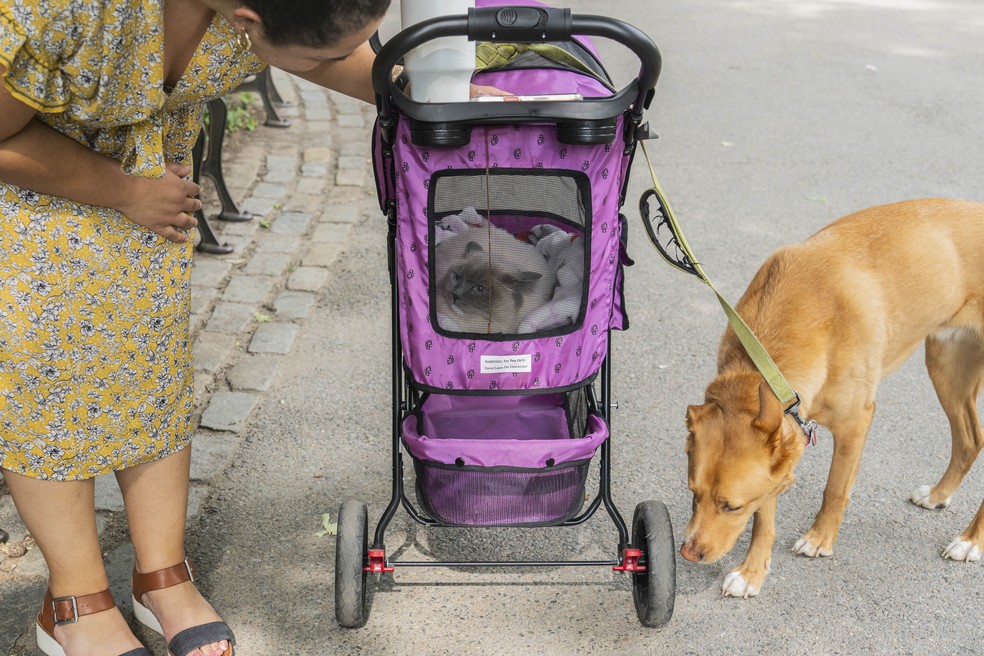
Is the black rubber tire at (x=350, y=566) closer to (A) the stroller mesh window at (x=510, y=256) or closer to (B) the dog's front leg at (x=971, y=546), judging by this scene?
(A) the stroller mesh window at (x=510, y=256)

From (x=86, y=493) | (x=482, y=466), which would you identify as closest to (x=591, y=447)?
(x=482, y=466)

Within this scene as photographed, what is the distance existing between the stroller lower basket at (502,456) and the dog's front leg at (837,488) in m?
0.89

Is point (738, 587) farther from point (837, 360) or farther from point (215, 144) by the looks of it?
point (215, 144)

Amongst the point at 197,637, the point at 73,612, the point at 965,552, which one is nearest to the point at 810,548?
the point at 965,552

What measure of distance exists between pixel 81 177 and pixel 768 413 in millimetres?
1824

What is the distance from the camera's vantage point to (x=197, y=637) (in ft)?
8.70

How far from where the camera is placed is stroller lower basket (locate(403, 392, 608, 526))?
2.69 metres

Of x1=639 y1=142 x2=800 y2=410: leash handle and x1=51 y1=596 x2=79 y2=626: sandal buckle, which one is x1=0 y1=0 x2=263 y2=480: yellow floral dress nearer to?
x1=51 y1=596 x2=79 y2=626: sandal buckle

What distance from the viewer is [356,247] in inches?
217

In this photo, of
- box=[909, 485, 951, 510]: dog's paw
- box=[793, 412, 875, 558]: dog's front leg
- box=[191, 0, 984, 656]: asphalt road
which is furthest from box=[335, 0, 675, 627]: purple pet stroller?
box=[909, 485, 951, 510]: dog's paw

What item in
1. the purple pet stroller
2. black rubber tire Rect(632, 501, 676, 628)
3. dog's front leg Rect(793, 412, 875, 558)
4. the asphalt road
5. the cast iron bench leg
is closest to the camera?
the purple pet stroller

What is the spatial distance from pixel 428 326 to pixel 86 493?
100 cm

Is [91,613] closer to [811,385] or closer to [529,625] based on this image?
[529,625]

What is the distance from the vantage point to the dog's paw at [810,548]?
10.7 ft
